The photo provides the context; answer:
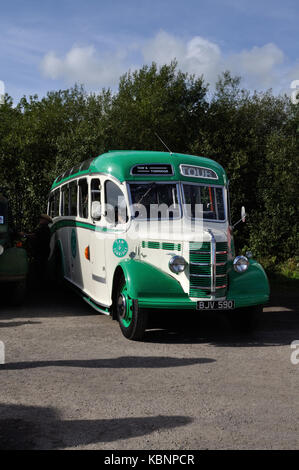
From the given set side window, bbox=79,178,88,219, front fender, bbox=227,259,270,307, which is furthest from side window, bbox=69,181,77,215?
front fender, bbox=227,259,270,307

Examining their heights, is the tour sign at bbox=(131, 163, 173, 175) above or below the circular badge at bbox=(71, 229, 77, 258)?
above

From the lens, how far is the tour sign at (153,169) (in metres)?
8.57

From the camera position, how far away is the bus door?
28.9ft

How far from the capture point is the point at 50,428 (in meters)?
4.48

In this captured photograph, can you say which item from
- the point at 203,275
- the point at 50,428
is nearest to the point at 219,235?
the point at 203,275

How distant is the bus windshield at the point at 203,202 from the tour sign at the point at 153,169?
35cm

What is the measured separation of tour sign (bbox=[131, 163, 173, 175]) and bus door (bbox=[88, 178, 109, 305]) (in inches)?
29.0

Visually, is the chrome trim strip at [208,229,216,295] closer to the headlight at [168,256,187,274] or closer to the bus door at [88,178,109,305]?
the headlight at [168,256,187,274]

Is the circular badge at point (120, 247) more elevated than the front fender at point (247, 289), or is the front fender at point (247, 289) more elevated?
the circular badge at point (120, 247)

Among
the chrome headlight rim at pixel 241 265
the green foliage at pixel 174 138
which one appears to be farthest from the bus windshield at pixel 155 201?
the green foliage at pixel 174 138

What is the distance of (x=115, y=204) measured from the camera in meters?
8.62

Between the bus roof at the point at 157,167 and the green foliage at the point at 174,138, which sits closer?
the bus roof at the point at 157,167

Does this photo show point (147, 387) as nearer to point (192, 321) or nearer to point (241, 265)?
point (241, 265)

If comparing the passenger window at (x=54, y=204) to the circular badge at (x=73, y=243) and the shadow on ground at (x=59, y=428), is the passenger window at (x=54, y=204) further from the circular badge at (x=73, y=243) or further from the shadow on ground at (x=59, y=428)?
the shadow on ground at (x=59, y=428)
